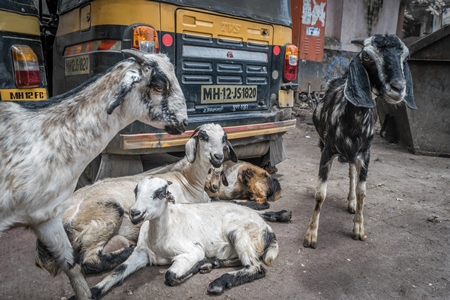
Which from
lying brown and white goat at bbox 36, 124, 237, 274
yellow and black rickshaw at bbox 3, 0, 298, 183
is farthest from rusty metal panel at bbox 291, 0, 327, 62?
lying brown and white goat at bbox 36, 124, 237, 274

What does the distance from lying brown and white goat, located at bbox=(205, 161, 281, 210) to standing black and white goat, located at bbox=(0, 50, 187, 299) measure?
2.23 m

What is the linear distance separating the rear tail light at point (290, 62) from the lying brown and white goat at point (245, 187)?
1400mm

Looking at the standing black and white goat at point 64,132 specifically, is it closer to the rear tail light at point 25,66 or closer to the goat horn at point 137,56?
the goat horn at point 137,56

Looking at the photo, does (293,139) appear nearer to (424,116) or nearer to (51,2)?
(424,116)

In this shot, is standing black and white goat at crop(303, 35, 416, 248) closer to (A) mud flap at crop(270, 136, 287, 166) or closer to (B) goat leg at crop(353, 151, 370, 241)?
(B) goat leg at crop(353, 151, 370, 241)

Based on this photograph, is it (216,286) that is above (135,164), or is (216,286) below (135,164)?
below

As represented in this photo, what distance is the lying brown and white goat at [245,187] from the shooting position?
4441 millimetres

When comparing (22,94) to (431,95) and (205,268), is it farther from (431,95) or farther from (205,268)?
(431,95)

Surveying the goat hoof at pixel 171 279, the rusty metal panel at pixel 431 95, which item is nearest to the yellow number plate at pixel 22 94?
the goat hoof at pixel 171 279

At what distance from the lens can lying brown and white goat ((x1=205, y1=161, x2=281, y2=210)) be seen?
14.6 ft

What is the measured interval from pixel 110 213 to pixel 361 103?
2288 mm

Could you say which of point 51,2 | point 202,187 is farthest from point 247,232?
point 51,2

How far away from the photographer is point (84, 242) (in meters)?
2.89

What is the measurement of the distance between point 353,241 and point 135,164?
7.47 feet
